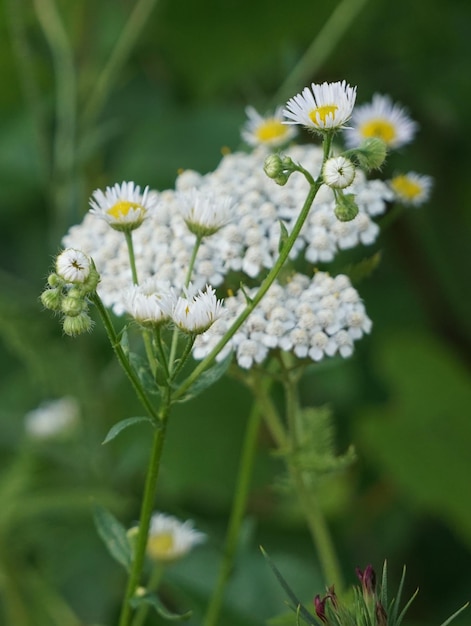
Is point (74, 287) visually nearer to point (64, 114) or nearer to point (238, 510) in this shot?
point (238, 510)

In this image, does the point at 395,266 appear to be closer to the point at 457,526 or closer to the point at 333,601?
the point at 457,526

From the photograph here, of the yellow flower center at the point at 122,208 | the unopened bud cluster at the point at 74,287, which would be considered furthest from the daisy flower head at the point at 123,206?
the unopened bud cluster at the point at 74,287

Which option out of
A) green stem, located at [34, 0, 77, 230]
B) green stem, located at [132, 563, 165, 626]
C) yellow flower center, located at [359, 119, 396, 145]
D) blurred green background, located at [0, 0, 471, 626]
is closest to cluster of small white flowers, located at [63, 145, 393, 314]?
yellow flower center, located at [359, 119, 396, 145]

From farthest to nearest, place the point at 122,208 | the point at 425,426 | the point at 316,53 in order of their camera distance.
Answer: the point at 425,426 → the point at 316,53 → the point at 122,208

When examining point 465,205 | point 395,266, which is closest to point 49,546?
point 395,266

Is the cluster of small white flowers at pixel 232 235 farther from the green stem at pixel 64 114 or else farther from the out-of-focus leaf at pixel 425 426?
the out-of-focus leaf at pixel 425 426

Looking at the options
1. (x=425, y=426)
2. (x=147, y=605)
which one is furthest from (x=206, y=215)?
(x=425, y=426)
